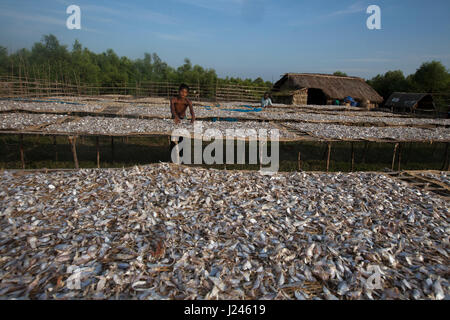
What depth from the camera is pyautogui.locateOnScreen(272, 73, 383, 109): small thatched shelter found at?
22000 mm

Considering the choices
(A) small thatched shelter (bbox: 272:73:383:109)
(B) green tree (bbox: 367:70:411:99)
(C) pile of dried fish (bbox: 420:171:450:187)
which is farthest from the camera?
(B) green tree (bbox: 367:70:411:99)

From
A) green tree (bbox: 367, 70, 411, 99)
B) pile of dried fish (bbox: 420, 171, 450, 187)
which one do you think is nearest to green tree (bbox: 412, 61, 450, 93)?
green tree (bbox: 367, 70, 411, 99)

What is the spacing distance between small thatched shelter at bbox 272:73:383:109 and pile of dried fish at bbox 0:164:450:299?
19.7 meters

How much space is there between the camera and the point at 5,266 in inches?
77.3

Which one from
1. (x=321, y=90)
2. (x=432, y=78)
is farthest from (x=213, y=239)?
(x=432, y=78)

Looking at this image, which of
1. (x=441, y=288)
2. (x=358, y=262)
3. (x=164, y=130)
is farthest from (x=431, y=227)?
(x=164, y=130)

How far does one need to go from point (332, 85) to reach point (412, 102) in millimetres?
6240

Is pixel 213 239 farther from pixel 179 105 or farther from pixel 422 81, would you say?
pixel 422 81

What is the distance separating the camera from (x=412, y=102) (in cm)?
2002

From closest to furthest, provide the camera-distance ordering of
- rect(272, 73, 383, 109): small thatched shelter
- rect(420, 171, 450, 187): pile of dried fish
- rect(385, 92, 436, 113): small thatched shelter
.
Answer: rect(420, 171, 450, 187): pile of dried fish, rect(385, 92, 436, 113): small thatched shelter, rect(272, 73, 383, 109): small thatched shelter

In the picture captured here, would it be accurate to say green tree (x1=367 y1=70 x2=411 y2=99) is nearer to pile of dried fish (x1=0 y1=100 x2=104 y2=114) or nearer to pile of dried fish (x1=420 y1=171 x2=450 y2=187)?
pile of dried fish (x1=420 y1=171 x2=450 y2=187)

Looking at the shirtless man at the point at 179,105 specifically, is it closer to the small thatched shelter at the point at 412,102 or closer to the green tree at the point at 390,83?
the small thatched shelter at the point at 412,102

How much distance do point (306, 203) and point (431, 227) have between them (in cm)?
129
